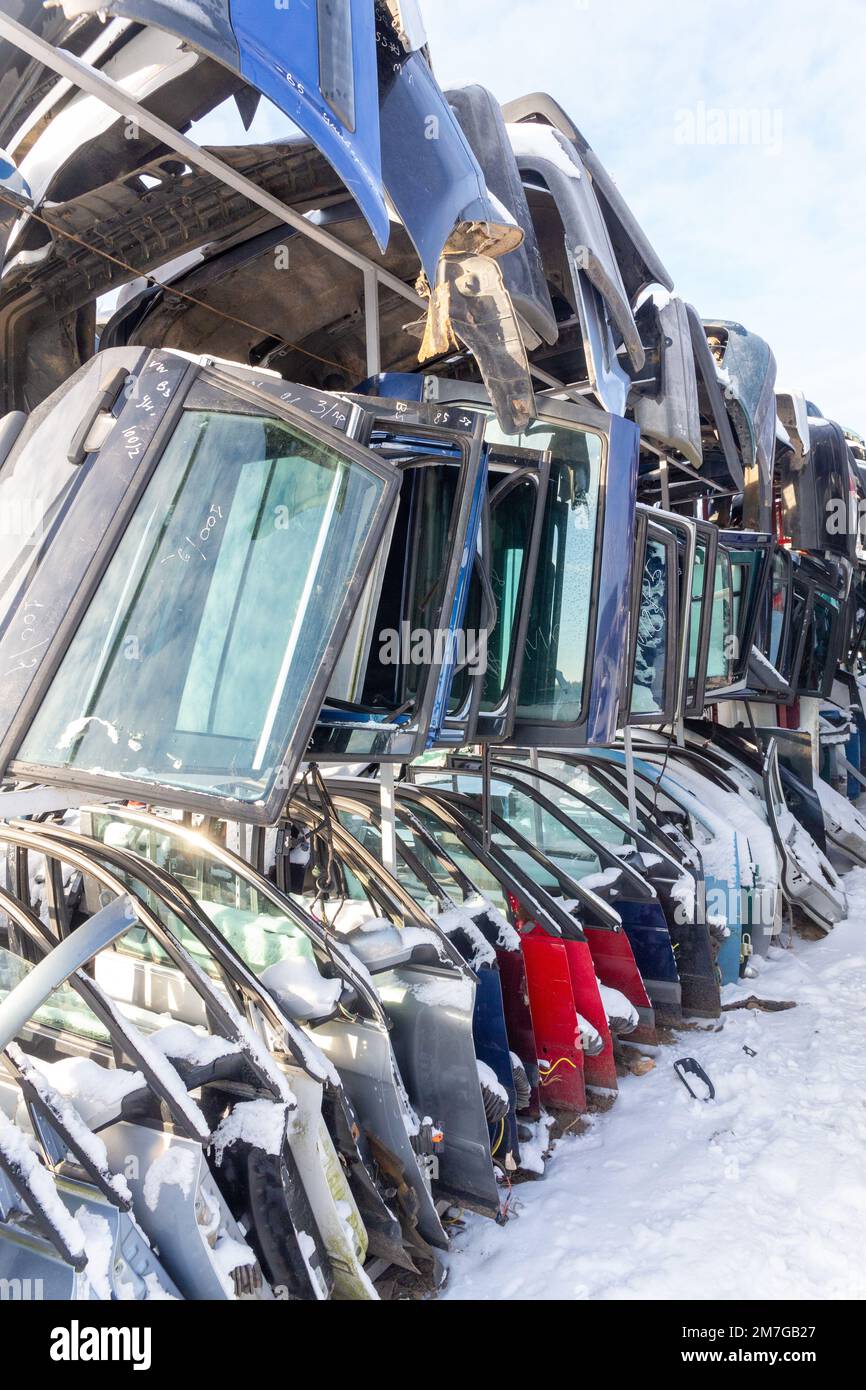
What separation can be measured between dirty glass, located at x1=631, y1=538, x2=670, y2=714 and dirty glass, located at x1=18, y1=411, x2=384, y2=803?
407 cm

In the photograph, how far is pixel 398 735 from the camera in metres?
4.01

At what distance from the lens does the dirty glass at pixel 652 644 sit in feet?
22.8

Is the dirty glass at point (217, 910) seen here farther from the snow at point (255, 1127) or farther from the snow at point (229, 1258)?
the snow at point (229, 1258)

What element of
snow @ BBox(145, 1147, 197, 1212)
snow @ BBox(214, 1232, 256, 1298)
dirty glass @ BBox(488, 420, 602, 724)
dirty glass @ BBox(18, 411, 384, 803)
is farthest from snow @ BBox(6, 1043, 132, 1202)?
dirty glass @ BBox(488, 420, 602, 724)

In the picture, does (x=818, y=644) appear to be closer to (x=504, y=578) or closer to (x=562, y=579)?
(x=562, y=579)

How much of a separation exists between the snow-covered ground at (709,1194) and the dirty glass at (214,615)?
7.12 feet

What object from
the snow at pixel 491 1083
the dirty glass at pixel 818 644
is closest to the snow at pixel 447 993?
the snow at pixel 491 1083

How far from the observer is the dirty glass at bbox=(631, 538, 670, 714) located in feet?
22.8

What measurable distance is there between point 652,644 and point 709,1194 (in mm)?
3963

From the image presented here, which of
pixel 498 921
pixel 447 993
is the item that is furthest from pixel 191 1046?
pixel 498 921

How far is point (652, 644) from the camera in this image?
7.07 m

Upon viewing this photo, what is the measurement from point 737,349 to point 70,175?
524 centimetres

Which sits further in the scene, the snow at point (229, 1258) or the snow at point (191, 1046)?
the snow at point (191, 1046)
